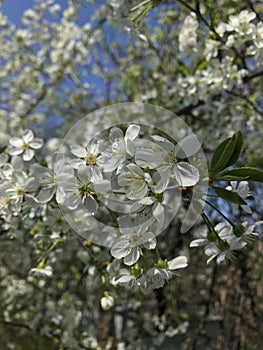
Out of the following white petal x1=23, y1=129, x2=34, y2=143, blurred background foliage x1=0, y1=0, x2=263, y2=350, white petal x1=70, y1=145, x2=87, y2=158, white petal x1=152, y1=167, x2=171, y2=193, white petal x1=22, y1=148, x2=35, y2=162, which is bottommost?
blurred background foliage x1=0, y1=0, x2=263, y2=350

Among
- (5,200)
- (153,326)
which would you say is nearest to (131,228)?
(5,200)

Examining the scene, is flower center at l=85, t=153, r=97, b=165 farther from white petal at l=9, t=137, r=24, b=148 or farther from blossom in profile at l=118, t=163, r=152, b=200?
white petal at l=9, t=137, r=24, b=148

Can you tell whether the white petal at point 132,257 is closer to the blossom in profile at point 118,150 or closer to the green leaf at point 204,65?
the blossom in profile at point 118,150

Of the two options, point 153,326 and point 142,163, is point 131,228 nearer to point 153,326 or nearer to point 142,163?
point 142,163

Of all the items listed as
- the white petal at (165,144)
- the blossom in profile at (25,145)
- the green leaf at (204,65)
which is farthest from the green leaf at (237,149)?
the green leaf at (204,65)

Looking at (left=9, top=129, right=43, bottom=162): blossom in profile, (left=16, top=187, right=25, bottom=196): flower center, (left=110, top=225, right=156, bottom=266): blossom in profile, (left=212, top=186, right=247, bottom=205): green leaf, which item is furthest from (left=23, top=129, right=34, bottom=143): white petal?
(left=212, top=186, right=247, bottom=205): green leaf

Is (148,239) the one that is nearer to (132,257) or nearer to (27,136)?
(132,257)
